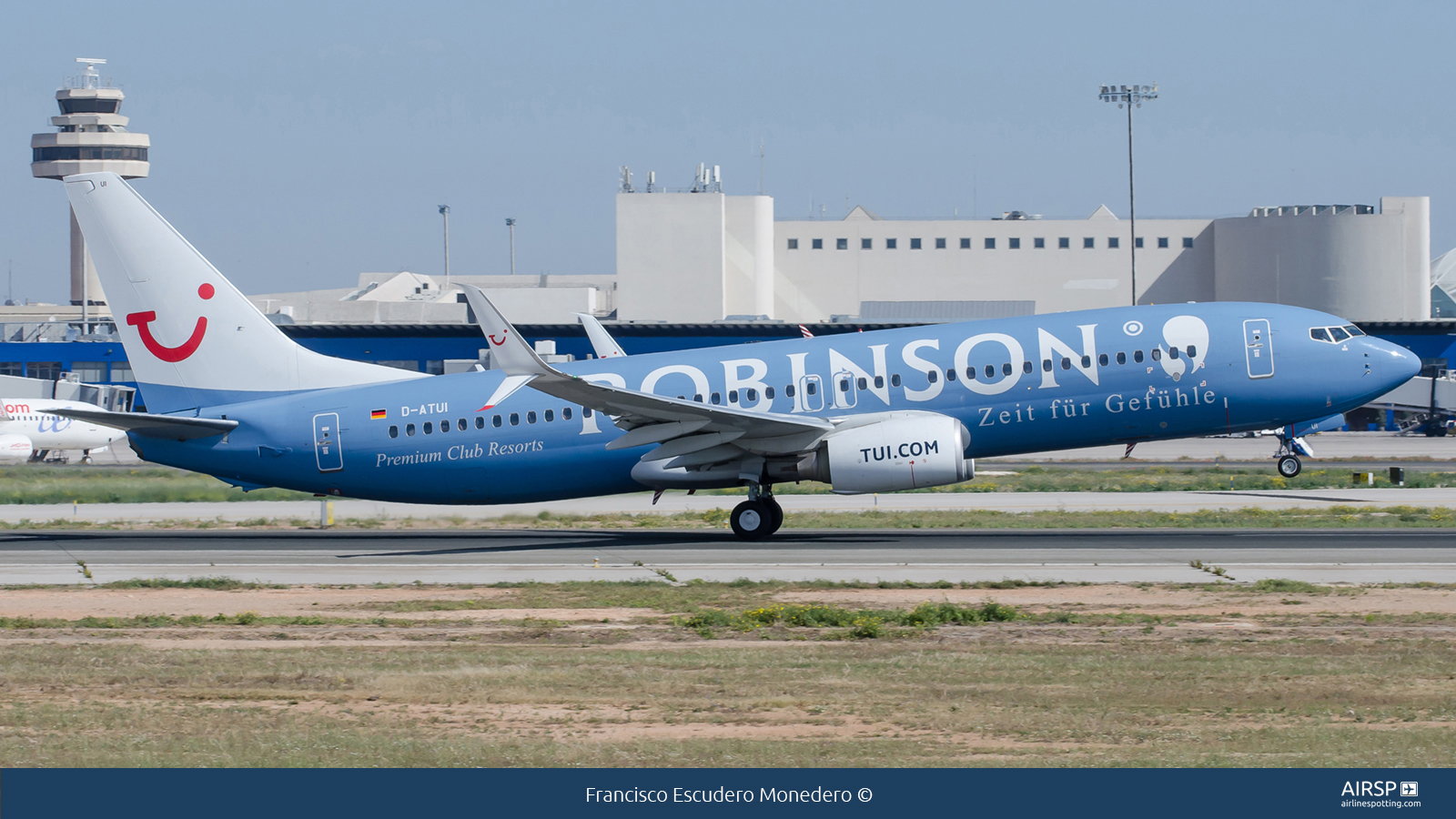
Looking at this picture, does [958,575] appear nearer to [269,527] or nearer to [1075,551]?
[1075,551]

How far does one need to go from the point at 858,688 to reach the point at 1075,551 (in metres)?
13.9

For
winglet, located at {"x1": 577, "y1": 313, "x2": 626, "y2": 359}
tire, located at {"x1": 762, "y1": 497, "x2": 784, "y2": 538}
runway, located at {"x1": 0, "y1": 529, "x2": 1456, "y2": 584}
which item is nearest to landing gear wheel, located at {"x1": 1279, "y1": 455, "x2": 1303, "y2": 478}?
runway, located at {"x1": 0, "y1": 529, "x2": 1456, "y2": 584}

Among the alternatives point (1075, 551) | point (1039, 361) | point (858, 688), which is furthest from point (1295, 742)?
point (1039, 361)

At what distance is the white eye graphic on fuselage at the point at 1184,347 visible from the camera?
1156 inches

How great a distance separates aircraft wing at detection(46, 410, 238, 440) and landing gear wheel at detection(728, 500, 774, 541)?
11360 millimetres

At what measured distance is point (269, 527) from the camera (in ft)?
120

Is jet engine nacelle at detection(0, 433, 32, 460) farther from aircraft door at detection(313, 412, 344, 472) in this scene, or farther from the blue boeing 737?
aircraft door at detection(313, 412, 344, 472)

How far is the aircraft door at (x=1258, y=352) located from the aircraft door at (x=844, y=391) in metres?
8.18

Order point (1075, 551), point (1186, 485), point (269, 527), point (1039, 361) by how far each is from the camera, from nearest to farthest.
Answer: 1. point (1075, 551)
2. point (1039, 361)
3. point (269, 527)
4. point (1186, 485)

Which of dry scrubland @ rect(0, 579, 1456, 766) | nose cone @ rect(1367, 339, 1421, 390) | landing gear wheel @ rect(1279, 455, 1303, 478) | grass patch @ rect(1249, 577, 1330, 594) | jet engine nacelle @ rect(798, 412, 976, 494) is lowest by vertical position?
dry scrubland @ rect(0, 579, 1456, 766)

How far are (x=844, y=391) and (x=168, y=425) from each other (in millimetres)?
14521

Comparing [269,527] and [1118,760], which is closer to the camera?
[1118,760]

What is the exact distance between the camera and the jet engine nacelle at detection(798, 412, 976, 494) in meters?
28.2

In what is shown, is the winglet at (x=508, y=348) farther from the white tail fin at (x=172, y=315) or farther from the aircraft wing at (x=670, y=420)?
the white tail fin at (x=172, y=315)
